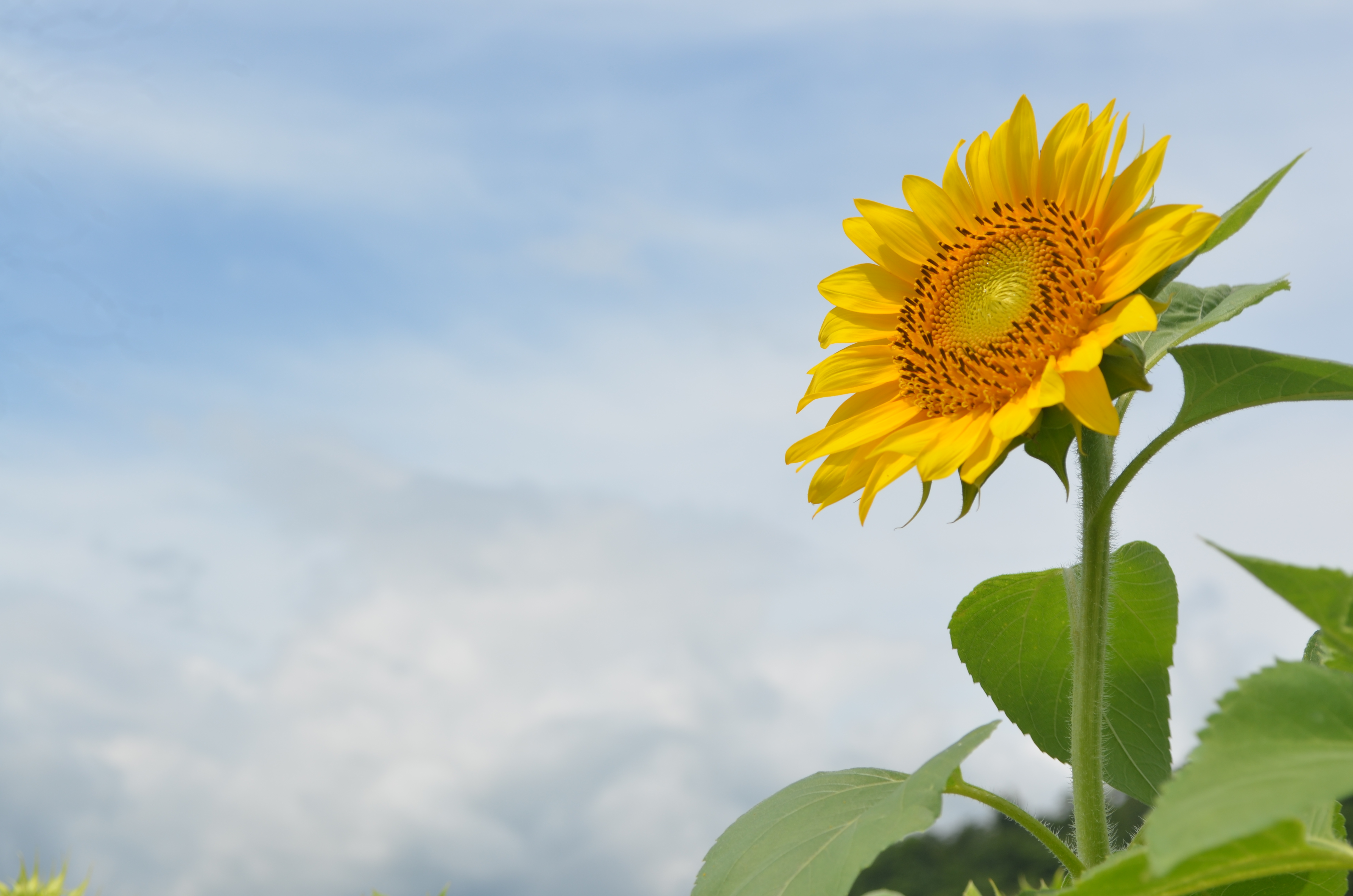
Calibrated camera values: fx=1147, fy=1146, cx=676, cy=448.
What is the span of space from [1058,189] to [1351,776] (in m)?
1.41

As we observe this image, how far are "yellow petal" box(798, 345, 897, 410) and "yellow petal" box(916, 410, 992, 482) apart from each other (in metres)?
0.27

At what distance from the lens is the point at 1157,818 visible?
3.78 feet

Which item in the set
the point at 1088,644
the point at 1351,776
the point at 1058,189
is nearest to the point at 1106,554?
the point at 1088,644

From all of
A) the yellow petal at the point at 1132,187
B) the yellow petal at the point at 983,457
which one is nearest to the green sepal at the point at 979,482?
the yellow petal at the point at 983,457

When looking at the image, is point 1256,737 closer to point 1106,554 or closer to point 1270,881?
point 1106,554

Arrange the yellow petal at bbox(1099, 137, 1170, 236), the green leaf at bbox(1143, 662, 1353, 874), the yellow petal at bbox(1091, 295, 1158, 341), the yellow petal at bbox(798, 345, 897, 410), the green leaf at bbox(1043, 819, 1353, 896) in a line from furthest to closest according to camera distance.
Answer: the yellow petal at bbox(798, 345, 897, 410)
the yellow petal at bbox(1099, 137, 1170, 236)
the yellow petal at bbox(1091, 295, 1158, 341)
the green leaf at bbox(1043, 819, 1353, 896)
the green leaf at bbox(1143, 662, 1353, 874)

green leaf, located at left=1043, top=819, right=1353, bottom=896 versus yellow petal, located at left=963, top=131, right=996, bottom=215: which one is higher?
yellow petal, located at left=963, top=131, right=996, bottom=215

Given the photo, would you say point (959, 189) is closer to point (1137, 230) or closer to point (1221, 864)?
point (1137, 230)

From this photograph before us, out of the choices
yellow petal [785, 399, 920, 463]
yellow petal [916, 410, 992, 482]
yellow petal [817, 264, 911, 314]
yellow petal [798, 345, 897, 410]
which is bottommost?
yellow petal [916, 410, 992, 482]

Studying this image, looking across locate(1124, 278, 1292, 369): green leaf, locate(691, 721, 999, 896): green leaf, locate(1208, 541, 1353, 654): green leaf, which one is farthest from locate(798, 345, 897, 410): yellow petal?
locate(1208, 541, 1353, 654): green leaf

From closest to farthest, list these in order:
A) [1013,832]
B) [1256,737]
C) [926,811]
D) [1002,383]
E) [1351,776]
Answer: [1351,776] → [1256,737] → [926,811] → [1002,383] → [1013,832]

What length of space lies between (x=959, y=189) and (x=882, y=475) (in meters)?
0.66

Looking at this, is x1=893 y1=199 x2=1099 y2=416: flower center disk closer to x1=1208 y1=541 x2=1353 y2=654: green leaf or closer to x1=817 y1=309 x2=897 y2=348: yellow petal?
x1=817 y1=309 x2=897 y2=348: yellow petal

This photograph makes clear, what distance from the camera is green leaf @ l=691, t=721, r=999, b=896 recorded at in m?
1.74
